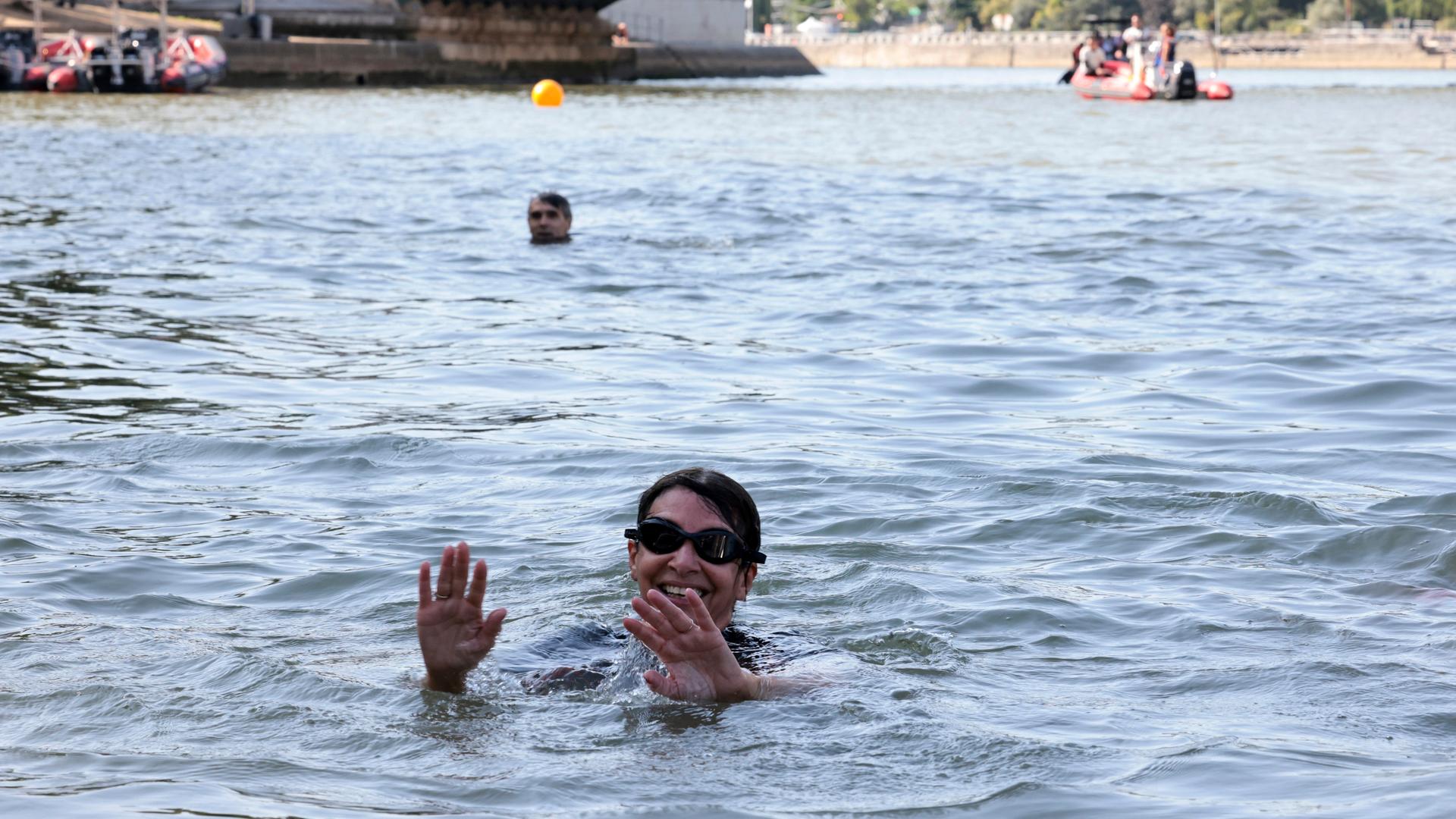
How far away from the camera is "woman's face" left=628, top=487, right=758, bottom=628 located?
450 cm

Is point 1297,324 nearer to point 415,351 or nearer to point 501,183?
point 415,351

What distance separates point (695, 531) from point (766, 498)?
2.47 meters

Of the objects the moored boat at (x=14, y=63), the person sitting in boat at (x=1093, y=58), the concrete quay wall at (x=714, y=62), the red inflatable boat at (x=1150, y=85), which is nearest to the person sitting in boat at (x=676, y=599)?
the red inflatable boat at (x=1150, y=85)

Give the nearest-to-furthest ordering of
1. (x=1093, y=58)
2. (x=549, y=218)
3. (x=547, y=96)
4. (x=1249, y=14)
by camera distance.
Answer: (x=549, y=218) < (x=547, y=96) < (x=1093, y=58) < (x=1249, y=14)

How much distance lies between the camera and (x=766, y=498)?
274 inches

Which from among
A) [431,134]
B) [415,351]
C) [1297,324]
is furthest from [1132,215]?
[431,134]

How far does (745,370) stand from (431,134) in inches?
889

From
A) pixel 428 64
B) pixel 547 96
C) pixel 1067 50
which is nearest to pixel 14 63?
pixel 547 96

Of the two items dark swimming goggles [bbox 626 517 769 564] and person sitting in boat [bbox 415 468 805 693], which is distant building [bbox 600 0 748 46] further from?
dark swimming goggles [bbox 626 517 769 564]

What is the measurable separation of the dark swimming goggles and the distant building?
269 feet

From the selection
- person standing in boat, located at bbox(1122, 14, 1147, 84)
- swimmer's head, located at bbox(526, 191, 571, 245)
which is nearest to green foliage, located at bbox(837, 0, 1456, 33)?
person standing in boat, located at bbox(1122, 14, 1147, 84)

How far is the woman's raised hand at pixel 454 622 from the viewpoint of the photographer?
4168 mm

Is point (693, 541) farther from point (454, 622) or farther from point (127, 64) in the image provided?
point (127, 64)

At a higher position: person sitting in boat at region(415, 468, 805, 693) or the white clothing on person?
the white clothing on person
